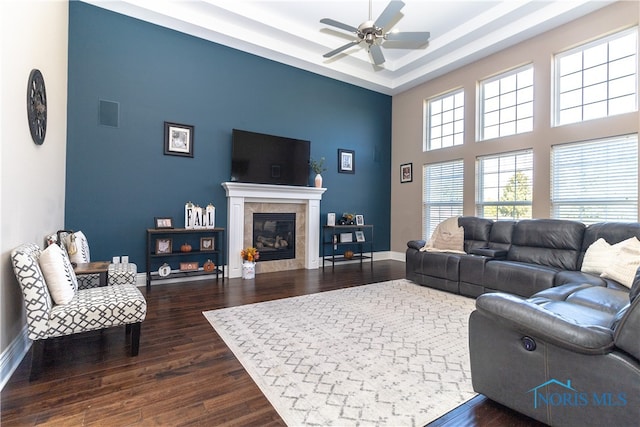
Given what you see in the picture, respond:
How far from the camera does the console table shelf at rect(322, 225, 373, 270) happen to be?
19.9ft

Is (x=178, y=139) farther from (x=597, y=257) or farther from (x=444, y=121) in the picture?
(x=597, y=257)

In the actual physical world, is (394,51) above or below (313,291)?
above

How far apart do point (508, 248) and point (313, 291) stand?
2748 millimetres

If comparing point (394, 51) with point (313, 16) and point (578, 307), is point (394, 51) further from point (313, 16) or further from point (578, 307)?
point (578, 307)

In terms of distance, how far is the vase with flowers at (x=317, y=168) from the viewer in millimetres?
5879

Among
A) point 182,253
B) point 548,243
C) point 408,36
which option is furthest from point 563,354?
point 182,253

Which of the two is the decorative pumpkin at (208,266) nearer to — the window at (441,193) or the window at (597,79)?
the window at (441,193)

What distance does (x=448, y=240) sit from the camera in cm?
471

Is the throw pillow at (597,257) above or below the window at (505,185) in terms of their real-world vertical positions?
below

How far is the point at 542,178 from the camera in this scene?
4684 mm

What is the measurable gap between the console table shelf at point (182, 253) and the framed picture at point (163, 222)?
11cm

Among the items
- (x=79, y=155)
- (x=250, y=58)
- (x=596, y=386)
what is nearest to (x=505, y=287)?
(x=596, y=386)

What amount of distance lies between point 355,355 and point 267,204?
3611 mm

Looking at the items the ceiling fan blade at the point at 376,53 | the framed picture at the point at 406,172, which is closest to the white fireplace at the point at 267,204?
the framed picture at the point at 406,172
